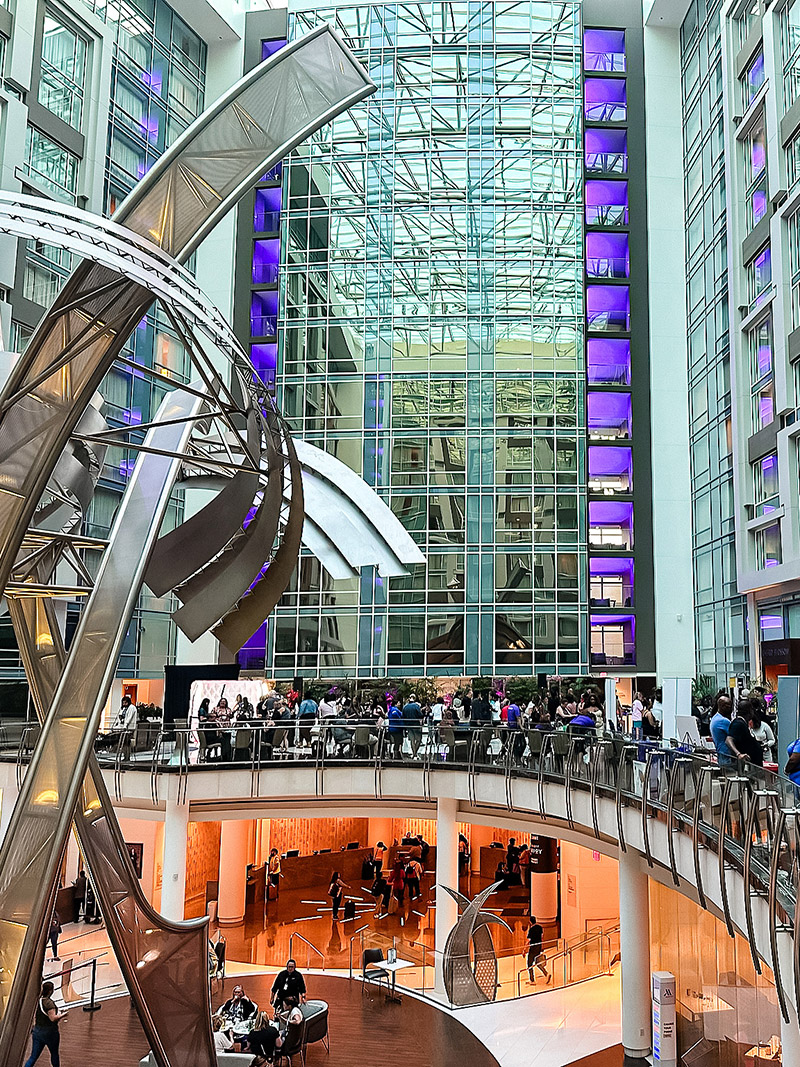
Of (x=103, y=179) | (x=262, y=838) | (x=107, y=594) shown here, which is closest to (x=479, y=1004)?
(x=262, y=838)

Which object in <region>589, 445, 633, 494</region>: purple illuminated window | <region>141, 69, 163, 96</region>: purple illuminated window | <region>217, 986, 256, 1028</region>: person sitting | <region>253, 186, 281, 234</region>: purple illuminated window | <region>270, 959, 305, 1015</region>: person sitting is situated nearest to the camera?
<region>270, 959, 305, 1015</region>: person sitting

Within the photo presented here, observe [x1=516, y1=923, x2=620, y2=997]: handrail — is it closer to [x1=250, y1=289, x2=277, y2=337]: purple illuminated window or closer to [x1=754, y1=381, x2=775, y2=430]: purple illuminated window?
[x1=754, y1=381, x2=775, y2=430]: purple illuminated window

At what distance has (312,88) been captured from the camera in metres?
9.28

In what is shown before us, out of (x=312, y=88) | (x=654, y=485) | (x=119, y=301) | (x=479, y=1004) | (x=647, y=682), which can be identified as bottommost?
(x=479, y=1004)

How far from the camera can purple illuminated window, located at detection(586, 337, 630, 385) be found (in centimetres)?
4159

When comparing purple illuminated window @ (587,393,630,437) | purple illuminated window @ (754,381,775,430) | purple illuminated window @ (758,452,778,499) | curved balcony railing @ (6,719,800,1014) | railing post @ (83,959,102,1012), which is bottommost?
railing post @ (83,959,102,1012)

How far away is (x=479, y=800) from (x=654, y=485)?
21100mm

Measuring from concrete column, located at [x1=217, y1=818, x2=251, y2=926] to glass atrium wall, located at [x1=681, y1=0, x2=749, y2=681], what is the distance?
16.9 meters

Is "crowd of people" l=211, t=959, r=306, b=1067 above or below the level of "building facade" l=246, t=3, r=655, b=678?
below

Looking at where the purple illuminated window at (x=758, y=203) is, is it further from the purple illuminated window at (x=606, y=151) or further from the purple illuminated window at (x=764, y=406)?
the purple illuminated window at (x=606, y=151)

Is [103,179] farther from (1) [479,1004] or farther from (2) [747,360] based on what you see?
(1) [479,1004]

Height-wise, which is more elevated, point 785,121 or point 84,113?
point 84,113

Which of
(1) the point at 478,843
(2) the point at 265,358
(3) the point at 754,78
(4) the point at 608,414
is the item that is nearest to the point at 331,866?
(1) the point at 478,843

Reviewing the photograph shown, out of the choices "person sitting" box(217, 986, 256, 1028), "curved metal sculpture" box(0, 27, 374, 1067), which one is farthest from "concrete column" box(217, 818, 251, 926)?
"curved metal sculpture" box(0, 27, 374, 1067)
